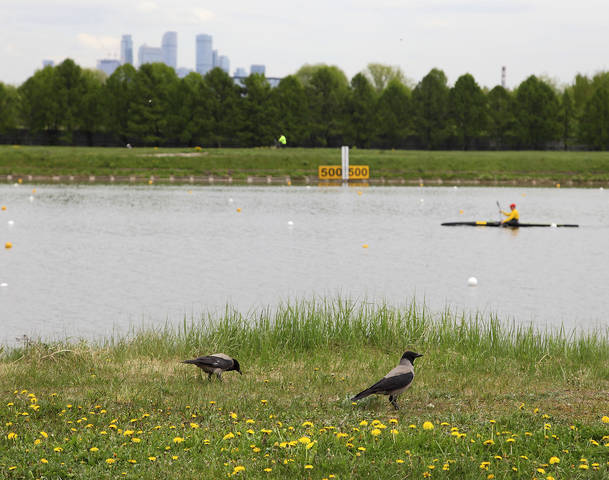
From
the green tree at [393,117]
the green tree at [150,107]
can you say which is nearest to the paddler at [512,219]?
the green tree at [393,117]

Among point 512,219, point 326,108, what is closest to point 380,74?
point 326,108

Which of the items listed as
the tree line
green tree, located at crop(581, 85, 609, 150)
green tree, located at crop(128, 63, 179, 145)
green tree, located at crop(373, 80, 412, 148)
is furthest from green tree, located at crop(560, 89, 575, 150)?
green tree, located at crop(128, 63, 179, 145)

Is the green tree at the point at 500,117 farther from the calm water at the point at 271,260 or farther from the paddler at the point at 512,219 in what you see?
the paddler at the point at 512,219

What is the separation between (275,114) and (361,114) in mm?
12204

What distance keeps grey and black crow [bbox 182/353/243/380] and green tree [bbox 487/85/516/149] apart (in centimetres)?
9618

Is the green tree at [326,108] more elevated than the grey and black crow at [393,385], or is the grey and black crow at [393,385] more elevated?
the green tree at [326,108]

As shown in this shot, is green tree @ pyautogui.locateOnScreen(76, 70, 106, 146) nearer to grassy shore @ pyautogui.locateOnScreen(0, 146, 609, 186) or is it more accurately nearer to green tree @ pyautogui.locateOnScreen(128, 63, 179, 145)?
green tree @ pyautogui.locateOnScreen(128, 63, 179, 145)

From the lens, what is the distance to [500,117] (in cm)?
10381

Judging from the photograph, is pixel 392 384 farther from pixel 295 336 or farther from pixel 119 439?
pixel 295 336

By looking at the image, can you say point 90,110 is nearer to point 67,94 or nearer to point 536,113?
point 67,94

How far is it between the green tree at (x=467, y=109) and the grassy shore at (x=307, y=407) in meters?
90.9

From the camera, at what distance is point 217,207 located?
164ft

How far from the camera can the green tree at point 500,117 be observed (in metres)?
103

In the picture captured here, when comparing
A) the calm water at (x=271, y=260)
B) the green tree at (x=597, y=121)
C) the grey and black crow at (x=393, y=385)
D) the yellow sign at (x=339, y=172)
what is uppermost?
the green tree at (x=597, y=121)
